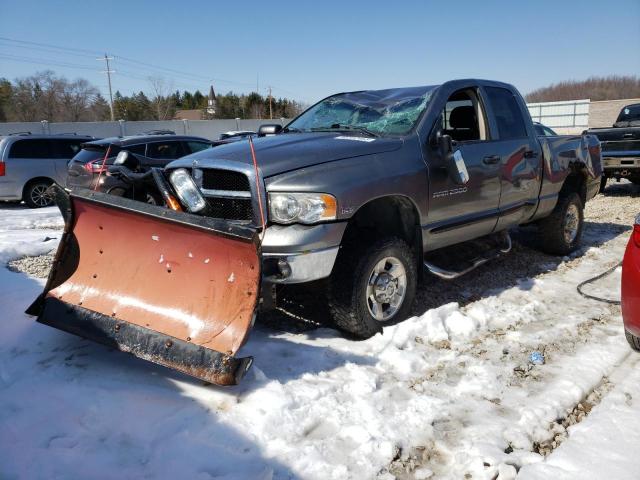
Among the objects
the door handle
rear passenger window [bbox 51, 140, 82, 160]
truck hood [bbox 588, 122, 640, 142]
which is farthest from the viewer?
rear passenger window [bbox 51, 140, 82, 160]

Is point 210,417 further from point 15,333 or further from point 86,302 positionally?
point 15,333

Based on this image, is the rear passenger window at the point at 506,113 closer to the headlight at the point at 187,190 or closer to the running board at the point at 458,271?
the running board at the point at 458,271

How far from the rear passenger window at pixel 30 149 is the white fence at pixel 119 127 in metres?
22.8

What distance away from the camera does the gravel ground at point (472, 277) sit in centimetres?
451

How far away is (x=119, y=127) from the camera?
Result: 36.8 meters

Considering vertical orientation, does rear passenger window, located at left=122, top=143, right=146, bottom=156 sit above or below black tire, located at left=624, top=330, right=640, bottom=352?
above

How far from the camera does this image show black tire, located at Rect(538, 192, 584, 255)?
Result: 21.2 ft

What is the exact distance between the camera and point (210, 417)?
9.55 feet

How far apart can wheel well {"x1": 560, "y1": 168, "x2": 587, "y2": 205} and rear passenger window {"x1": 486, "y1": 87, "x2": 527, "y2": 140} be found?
4.57 ft

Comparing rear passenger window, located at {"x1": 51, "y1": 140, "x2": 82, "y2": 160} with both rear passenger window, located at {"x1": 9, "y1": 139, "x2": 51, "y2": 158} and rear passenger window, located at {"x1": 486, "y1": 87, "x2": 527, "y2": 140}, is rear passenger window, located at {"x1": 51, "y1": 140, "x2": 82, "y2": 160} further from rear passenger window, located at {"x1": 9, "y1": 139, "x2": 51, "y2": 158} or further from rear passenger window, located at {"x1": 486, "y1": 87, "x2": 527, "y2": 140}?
rear passenger window, located at {"x1": 486, "y1": 87, "x2": 527, "y2": 140}

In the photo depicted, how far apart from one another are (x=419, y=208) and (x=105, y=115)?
74.5m

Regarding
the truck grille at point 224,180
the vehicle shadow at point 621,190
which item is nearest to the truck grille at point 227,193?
the truck grille at point 224,180

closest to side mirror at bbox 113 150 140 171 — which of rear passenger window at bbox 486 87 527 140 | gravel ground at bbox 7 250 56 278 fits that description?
gravel ground at bbox 7 250 56 278

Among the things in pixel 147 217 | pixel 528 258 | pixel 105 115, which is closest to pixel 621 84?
pixel 105 115
